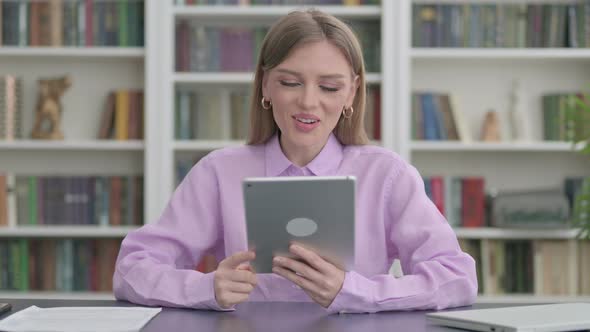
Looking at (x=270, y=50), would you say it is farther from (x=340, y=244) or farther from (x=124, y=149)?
(x=124, y=149)

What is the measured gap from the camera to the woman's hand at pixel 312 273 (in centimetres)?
125

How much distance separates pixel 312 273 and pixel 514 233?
7.55 ft

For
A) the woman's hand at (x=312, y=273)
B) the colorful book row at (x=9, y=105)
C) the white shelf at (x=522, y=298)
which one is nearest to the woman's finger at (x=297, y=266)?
the woman's hand at (x=312, y=273)

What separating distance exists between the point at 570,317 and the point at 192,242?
31.4 inches

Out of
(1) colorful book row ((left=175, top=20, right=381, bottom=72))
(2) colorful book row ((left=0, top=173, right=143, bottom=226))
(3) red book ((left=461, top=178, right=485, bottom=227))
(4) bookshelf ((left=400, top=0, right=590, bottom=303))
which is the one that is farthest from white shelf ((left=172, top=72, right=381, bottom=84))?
(3) red book ((left=461, top=178, right=485, bottom=227))

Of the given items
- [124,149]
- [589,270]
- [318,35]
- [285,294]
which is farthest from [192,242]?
[589,270]

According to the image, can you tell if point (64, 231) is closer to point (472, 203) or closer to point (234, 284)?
point (472, 203)

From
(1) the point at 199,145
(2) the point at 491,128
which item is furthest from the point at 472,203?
(1) the point at 199,145

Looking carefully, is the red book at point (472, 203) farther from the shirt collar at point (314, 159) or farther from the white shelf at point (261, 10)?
the shirt collar at point (314, 159)

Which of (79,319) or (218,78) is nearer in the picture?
(79,319)

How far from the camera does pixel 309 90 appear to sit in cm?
Result: 152

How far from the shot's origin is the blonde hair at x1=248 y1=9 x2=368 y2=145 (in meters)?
1.57

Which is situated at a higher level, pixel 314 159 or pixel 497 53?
pixel 497 53

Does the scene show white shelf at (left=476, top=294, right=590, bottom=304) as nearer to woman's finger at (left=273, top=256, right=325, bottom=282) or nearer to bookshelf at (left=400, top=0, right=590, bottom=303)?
bookshelf at (left=400, top=0, right=590, bottom=303)
